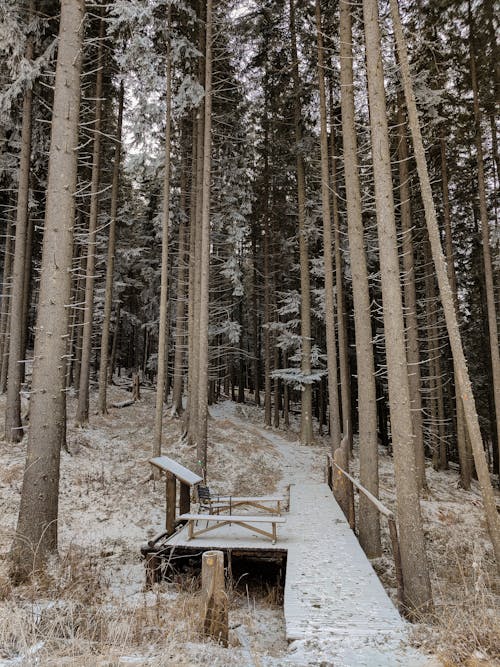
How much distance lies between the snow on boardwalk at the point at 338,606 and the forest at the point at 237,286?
0.11 metres

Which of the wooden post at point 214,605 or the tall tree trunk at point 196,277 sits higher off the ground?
the tall tree trunk at point 196,277

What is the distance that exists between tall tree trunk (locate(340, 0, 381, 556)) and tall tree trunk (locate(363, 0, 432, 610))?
1278mm

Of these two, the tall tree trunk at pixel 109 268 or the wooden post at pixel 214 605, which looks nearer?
the wooden post at pixel 214 605

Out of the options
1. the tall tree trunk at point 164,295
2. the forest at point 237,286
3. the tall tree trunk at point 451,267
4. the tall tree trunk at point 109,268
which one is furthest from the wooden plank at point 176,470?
the tall tree trunk at point 451,267

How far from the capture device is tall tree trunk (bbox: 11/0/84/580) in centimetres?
527

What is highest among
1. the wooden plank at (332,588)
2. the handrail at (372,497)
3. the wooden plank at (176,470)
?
the wooden plank at (176,470)

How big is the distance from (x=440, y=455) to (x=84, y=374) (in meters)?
16.4

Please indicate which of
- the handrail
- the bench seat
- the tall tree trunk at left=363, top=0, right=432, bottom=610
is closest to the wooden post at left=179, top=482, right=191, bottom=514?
the bench seat

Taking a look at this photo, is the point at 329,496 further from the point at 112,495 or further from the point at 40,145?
the point at 40,145

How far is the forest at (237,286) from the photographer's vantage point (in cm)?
493

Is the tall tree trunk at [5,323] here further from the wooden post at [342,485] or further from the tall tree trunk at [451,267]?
the tall tree trunk at [451,267]

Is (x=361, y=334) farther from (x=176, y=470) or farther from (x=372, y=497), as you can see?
(x=176, y=470)

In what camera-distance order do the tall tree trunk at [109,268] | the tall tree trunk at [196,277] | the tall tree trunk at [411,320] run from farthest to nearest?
the tall tree trunk at [109,268] < the tall tree trunk at [196,277] < the tall tree trunk at [411,320]

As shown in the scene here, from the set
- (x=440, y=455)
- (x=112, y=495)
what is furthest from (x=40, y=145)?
(x=440, y=455)
